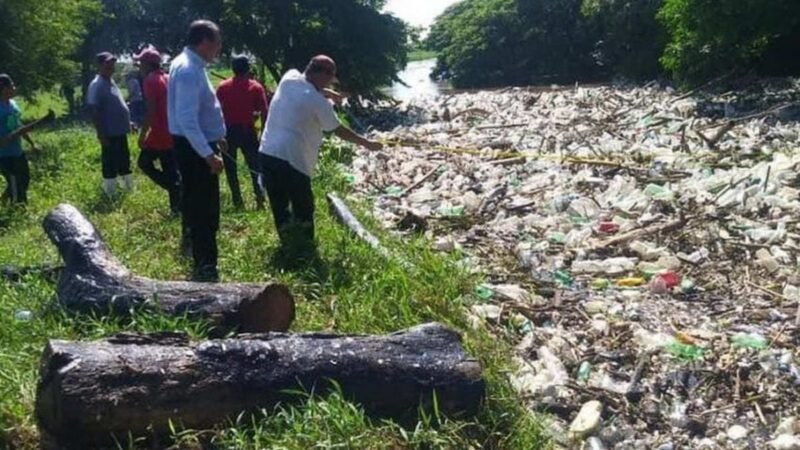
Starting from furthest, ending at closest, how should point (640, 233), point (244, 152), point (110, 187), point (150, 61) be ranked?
point (110, 187) → point (244, 152) → point (150, 61) → point (640, 233)

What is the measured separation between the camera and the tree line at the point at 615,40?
1823 cm

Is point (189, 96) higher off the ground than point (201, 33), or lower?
lower

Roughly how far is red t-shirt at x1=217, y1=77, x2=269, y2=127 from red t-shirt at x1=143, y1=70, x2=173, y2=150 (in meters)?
0.58

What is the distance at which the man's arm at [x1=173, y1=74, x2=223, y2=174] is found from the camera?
5680 millimetres

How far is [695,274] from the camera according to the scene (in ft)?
22.7

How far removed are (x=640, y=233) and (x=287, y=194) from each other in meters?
2.96

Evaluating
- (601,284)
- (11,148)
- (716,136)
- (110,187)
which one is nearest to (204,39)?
(601,284)

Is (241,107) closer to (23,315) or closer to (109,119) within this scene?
(109,119)

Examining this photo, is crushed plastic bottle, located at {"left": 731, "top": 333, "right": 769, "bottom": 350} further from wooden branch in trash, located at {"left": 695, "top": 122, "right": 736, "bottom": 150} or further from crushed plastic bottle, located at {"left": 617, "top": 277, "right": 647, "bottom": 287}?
wooden branch in trash, located at {"left": 695, "top": 122, "right": 736, "bottom": 150}

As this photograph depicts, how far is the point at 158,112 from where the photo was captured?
832 centimetres

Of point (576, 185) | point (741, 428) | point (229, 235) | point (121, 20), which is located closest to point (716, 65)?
point (576, 185)

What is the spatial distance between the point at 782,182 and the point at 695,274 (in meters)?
2.43

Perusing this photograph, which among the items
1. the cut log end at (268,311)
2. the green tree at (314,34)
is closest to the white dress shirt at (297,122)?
the cut log end at (268,311)

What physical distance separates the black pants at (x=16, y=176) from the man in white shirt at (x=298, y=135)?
3.91 metres
